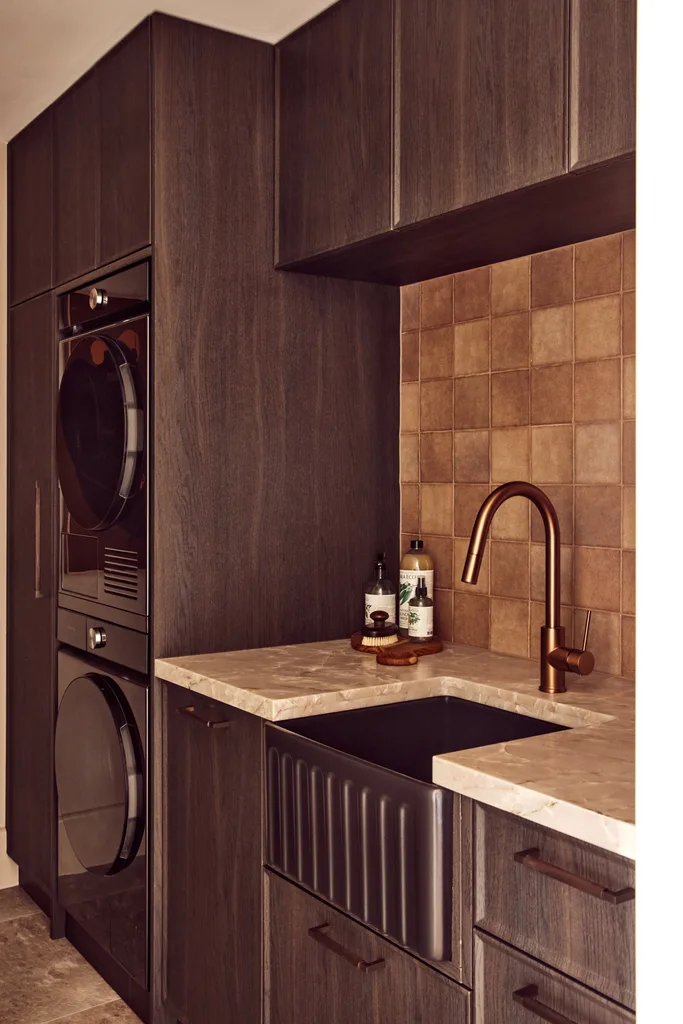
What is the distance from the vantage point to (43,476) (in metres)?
2.89

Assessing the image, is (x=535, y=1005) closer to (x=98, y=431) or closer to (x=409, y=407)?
(x=409, y=407)

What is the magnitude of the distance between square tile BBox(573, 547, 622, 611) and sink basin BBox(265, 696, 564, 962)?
325 mm

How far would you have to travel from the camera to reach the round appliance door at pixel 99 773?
2281mm

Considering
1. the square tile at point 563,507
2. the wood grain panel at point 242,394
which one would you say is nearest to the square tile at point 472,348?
the wood grain panel at point 242,394

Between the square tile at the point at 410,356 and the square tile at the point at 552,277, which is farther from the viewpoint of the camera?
the square tile at the point at 410,356

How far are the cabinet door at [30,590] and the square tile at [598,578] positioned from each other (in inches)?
60.0

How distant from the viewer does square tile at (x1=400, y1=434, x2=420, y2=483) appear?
99.7 inches

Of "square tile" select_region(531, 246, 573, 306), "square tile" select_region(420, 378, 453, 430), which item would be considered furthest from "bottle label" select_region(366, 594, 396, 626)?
"square tile" select_region(531, 246, 573, 306)

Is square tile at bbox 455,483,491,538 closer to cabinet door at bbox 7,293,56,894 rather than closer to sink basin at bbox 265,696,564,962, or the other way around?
sink basin at bbox 265,696,564,962

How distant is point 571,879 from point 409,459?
1470 millimetres

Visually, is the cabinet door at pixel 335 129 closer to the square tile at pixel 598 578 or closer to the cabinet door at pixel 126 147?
the cabinet door at pixel 126 147

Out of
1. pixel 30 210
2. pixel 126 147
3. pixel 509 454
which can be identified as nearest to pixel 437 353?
pixel 509 454
